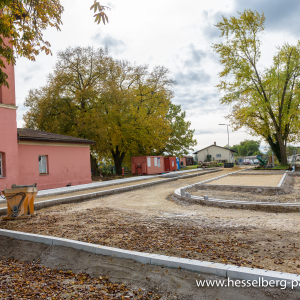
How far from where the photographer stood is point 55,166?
17.9 metres

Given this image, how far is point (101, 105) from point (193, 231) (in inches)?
916

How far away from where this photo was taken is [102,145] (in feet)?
87.0

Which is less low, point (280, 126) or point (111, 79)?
point (111, 79)

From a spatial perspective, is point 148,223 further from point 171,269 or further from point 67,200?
point 67,200

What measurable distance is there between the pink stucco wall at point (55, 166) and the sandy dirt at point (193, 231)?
29.3ft

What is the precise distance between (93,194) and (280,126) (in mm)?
25281

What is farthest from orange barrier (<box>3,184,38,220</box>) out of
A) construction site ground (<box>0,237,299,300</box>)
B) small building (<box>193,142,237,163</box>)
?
small building (<box>193,142,237,163</box>)

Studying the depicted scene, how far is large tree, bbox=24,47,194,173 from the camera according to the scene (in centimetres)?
2561

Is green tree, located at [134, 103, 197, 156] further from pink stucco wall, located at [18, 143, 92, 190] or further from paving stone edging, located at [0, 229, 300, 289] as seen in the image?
paving stone edging, located at [0, 229, 300, 289]

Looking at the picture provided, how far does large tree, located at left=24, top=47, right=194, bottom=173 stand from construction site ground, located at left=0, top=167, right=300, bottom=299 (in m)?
17.3

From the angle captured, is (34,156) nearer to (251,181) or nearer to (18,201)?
(18,201)

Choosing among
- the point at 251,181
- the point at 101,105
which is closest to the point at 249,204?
the point at 251,181

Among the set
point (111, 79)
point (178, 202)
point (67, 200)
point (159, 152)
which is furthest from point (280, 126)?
point (67, 200)

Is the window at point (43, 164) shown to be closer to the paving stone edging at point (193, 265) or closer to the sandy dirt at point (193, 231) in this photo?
the sandy dirt at point (193, 231)
